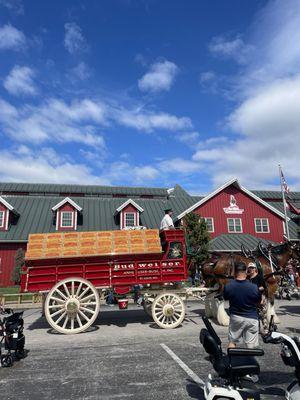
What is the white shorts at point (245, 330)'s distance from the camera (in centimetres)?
512

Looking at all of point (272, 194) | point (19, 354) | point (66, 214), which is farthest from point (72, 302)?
point (272, 194)

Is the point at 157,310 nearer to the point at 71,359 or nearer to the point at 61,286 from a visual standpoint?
the point at 61,286

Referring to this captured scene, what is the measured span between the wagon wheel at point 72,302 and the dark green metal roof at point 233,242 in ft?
58.9

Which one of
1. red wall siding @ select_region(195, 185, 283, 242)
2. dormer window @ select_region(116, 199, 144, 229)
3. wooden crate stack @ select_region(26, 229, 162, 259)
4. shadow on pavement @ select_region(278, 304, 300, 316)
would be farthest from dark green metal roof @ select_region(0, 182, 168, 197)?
wooden crate stack @ select_region(26, 229, 162, 259)

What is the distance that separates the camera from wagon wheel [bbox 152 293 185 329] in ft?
32.2

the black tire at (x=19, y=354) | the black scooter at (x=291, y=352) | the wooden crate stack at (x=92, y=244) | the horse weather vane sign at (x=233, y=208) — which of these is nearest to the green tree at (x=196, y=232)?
the horse weather vane sign at (x=233, y=208)

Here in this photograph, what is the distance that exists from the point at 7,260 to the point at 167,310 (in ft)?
65.7

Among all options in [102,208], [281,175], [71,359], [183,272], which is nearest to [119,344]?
[71,359]

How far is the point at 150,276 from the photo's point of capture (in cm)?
1025

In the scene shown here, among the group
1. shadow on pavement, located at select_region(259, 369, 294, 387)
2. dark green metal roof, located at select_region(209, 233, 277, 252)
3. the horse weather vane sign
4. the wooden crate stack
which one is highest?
the horse weather vane sign

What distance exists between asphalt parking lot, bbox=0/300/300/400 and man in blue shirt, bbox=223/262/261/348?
0.80 m

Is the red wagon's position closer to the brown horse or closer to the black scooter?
the brown horse

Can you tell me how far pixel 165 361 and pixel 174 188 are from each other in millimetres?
44591

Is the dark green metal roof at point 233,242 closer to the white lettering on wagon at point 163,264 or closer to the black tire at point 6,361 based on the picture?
the white lettering on wagon at point 163,264
